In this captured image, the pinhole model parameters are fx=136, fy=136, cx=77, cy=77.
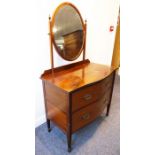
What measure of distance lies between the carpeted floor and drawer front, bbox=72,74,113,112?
0.52 m

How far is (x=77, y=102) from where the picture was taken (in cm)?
124

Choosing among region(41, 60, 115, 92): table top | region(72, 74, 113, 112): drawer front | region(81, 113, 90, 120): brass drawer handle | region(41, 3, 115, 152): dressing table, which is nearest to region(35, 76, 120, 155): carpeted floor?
region(41, 3, 115, 152): dressing table

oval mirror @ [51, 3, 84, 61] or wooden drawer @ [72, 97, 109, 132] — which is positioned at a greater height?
oval mirror @ [51, 3, 84, 61]

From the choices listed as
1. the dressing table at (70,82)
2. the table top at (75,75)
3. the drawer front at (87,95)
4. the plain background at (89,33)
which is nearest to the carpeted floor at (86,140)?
the dressing table at (70,82)

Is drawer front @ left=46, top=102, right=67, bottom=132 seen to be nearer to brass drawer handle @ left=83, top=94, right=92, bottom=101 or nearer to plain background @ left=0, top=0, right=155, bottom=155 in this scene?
brass drawer handle @ left=83, top=94, right=92, bottom=101

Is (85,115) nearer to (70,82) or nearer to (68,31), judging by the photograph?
(70,82)

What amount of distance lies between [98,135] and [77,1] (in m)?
1.63

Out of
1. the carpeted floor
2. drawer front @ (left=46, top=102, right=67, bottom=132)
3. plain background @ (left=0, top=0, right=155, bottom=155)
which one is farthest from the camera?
the carpeted floor

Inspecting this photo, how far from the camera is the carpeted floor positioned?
1443 millimetres
